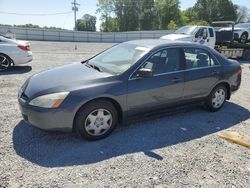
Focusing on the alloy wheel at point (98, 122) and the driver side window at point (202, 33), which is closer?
the alloy wheel at point (98, 122)

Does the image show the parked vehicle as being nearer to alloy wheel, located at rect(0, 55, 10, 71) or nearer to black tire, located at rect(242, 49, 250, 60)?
black tire, located at rect(242, 49, 250, 60)

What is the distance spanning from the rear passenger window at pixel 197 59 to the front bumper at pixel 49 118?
8.50 feet

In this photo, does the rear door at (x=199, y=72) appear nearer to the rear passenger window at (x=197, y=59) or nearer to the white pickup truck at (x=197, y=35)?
the rear passenger window at (x=197, y=59)

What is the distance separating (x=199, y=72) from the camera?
5379mm

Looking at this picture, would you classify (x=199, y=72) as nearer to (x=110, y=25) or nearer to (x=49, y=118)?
(x=49, y=118)

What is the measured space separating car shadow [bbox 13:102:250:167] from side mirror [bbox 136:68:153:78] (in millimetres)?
995

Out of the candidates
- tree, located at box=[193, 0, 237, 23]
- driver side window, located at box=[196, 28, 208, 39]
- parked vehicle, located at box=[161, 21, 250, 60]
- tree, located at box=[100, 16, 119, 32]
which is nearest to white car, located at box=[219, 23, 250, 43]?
parked vehicle, located at box=[161, 21, 250, 60]

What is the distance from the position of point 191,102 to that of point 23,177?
3.48 metres

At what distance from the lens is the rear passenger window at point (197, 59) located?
5277mm

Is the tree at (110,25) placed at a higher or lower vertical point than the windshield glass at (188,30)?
higher

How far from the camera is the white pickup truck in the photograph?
571 inches

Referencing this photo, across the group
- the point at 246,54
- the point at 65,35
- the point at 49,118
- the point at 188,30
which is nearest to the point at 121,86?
the point at 49,118

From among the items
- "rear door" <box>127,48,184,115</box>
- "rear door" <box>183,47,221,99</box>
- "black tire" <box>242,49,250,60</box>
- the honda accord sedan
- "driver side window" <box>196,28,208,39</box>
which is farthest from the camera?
"black tire" <box>242,49,250,60</box>

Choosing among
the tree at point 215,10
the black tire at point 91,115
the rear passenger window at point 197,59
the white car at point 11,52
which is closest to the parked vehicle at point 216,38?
the white car at point 11,52
